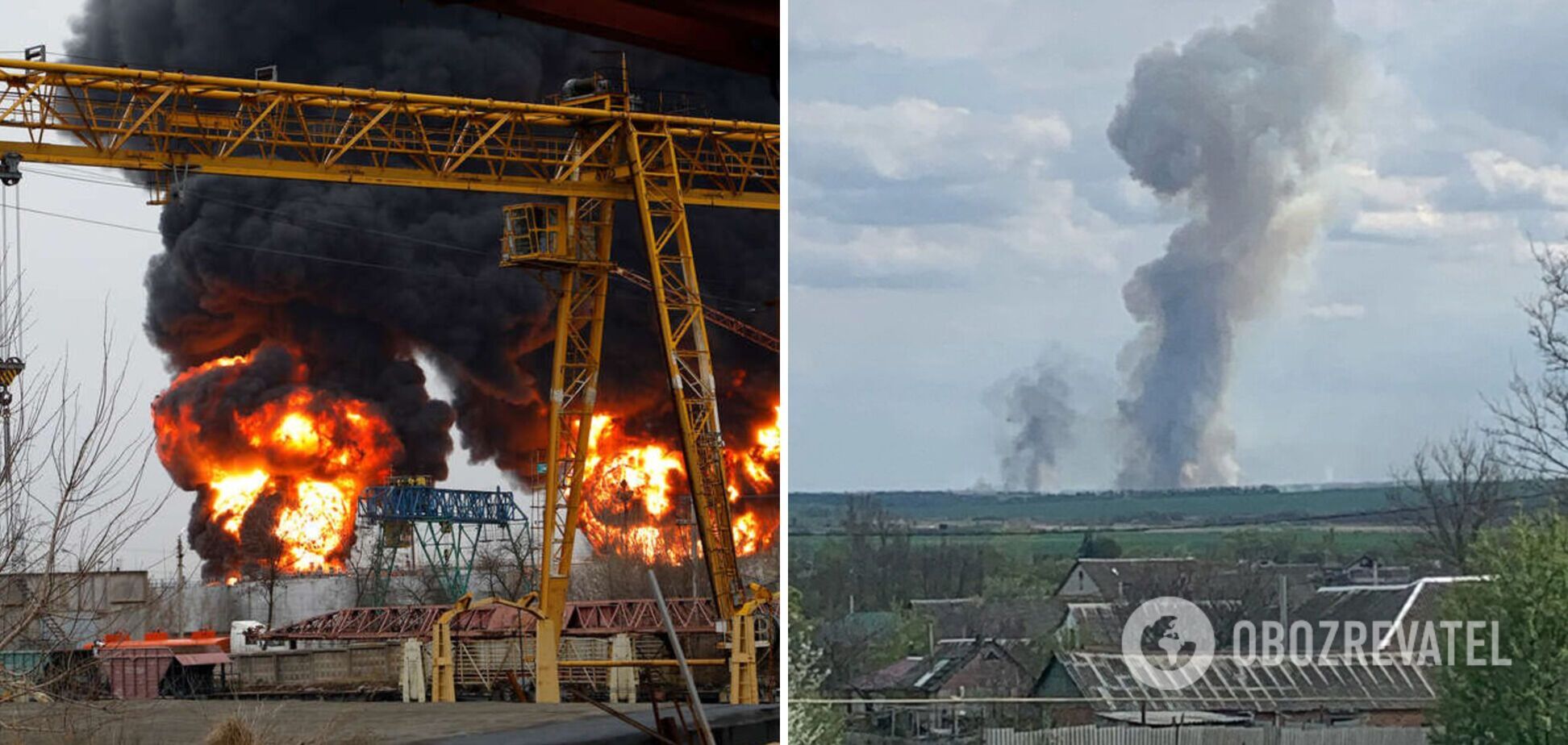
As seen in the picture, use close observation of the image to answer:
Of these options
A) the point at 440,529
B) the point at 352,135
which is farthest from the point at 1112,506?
the point at 352,135

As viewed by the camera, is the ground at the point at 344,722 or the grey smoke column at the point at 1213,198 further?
the grey smoke column at the point at 1213,198

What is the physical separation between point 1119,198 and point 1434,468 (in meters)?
1.45

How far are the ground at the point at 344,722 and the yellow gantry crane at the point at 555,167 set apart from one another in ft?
3.47

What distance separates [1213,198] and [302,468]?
4786 mm

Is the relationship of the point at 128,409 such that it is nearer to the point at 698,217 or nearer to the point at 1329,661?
the point at 698,217

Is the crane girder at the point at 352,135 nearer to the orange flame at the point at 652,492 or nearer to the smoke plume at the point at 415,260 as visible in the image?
the smoke plume at the point at 415,260

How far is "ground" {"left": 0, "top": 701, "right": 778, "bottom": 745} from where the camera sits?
6.02 meters

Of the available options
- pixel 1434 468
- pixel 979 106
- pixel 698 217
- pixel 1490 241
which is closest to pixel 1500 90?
pixel 1490 241

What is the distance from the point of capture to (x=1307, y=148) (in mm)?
6879

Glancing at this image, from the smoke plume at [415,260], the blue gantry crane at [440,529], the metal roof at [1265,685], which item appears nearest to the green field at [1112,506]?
the metal roof at [1265,685]

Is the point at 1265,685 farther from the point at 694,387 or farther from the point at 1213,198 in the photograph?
the point at 694,387

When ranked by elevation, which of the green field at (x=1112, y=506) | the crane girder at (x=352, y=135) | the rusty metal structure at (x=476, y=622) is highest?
the crane girder at (x=352, y=135)

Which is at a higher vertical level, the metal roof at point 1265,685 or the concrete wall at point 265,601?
the concrete wall at point 265,601

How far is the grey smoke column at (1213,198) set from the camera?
682cm
